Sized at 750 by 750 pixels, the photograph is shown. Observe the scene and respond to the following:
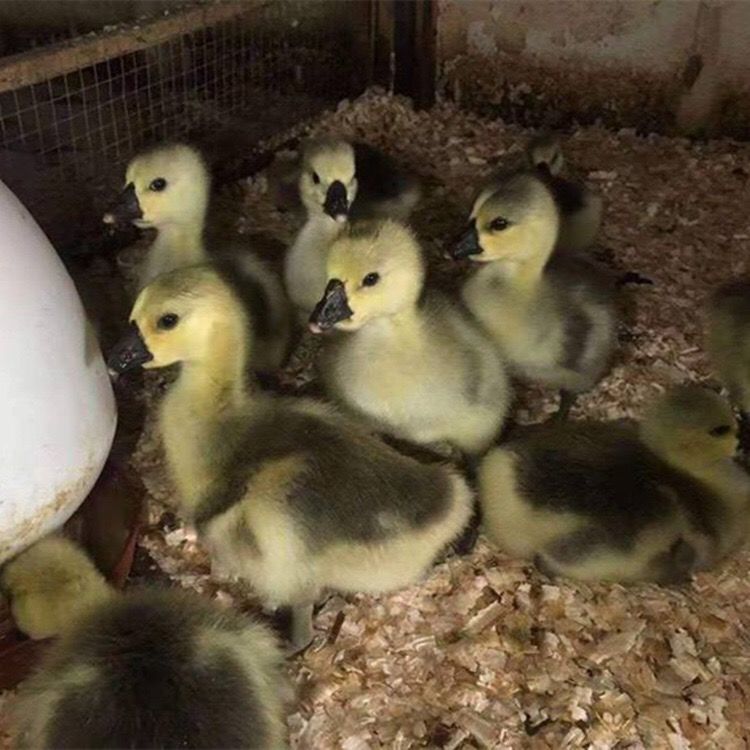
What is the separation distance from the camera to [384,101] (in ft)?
10.6

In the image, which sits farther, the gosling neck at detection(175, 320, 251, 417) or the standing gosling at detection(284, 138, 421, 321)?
the standing gosling at detection(284, 138, 421, 321)

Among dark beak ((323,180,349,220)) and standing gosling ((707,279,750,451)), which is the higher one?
dark beak ((323,180,349,220))

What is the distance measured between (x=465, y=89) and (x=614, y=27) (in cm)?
46

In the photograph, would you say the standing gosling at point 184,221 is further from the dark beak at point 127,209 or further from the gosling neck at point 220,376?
the gosling neck at point 220,376

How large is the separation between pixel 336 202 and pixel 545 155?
2.36 ft

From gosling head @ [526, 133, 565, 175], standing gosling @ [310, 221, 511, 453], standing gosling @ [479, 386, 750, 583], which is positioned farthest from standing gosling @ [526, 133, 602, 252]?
standing gosling @ [479, 386, 750, 583]

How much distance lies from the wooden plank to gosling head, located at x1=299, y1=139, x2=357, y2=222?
504 millimetres

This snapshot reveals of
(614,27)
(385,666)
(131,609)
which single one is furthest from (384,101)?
(131,609)

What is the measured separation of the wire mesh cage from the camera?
248 cm

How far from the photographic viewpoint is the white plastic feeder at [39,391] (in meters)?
1.29

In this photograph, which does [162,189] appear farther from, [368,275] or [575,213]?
[575,213]

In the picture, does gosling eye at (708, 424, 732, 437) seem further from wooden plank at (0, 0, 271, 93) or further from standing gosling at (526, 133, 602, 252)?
wooden plank at (0, 0, 271, 93)

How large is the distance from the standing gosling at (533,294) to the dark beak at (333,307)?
0.33 metres

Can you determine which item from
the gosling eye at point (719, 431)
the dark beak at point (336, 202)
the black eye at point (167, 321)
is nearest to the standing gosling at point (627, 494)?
the gosling eye at point (719, 431)
